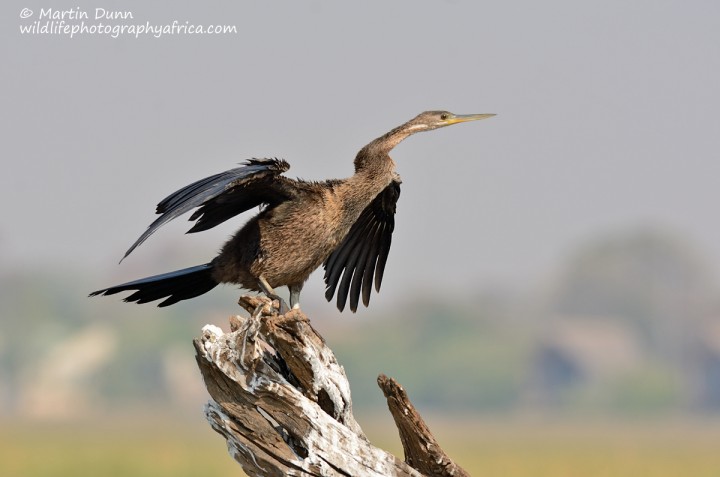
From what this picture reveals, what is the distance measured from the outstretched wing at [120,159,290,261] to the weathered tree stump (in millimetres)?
656

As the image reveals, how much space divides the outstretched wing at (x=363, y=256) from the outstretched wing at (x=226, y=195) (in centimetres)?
108

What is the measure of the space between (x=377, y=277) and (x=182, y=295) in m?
1.52

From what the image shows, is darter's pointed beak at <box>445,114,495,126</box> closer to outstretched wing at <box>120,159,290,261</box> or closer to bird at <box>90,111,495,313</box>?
bird at <box>90,111,495,313</box>

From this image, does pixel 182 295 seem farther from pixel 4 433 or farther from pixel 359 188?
pixel 4 433

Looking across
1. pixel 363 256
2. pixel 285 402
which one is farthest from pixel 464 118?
pixel 285 402

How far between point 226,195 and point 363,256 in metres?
1.54

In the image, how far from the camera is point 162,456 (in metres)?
34.8

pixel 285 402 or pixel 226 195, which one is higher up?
pixel 226 195

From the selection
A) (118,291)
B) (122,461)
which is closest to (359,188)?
(118,291)

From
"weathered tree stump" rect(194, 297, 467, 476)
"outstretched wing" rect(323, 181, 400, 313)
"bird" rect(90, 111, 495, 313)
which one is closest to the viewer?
"weathered tree stump" rect(194, 297, 467, 476)

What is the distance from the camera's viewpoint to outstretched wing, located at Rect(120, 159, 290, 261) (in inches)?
267

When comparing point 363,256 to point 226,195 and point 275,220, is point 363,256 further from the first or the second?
point 226,195

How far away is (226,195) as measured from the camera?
7520 millimetres

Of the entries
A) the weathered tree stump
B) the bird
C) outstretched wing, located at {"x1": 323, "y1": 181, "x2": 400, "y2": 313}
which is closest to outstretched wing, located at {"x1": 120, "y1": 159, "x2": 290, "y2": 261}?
the bird
